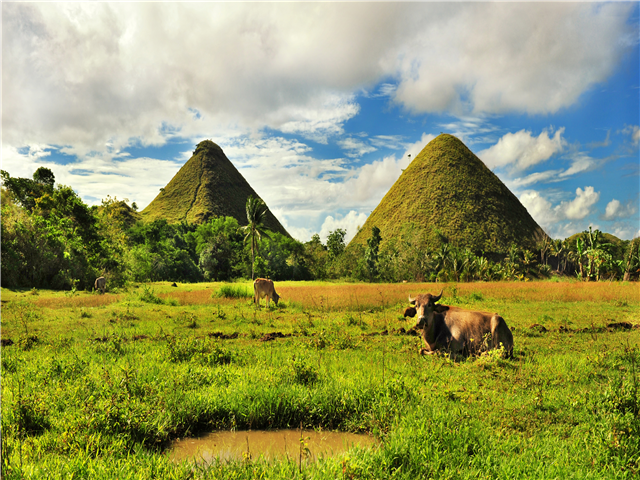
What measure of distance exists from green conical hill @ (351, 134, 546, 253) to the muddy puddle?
8619 cm

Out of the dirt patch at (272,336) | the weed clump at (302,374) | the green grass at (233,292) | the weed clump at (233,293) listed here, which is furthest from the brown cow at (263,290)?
the weed clump at (302,374)

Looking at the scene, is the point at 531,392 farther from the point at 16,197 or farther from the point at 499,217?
the point at 499,217

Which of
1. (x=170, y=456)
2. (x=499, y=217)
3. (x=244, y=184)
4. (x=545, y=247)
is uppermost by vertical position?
(x=244, y=184)

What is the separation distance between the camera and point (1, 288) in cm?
2227

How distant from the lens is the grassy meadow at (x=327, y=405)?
3748 millimetres

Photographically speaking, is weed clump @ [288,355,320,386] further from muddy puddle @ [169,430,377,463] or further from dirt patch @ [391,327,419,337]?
dirt patch @ [391,327,419,337]

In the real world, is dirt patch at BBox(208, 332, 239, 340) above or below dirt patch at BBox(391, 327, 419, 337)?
below

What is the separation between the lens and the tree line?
2631 centimetres

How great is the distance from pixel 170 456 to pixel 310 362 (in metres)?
3.32

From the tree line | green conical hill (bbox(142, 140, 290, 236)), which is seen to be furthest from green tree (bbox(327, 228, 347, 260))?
green conical hill (bbox(142, 140, 290, 236))

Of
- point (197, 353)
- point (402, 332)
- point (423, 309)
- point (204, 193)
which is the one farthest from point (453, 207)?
point (197, 353)

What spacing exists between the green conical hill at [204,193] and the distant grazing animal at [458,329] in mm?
122346

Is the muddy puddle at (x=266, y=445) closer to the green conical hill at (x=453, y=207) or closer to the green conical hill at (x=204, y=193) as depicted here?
the green conical hill at (x=453, y=207)

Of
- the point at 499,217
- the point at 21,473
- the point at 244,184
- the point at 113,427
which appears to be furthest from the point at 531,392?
the point at 244,184
